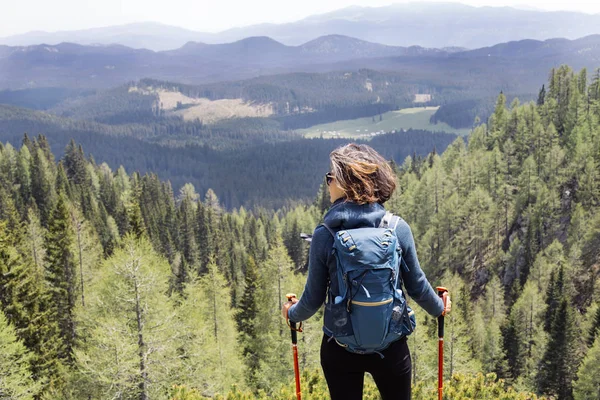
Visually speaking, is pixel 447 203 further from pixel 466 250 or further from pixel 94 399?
pixel 94 399

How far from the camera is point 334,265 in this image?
15.6 feet

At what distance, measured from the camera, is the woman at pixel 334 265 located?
4777 mm

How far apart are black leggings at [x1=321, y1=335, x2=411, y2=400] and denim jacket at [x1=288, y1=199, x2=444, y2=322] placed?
1.76 feet

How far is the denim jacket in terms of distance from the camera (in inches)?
187

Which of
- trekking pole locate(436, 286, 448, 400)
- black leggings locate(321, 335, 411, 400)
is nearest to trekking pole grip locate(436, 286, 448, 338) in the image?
trekking pole locate(436, 286, 448, 400)

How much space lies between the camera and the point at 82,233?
4041cm

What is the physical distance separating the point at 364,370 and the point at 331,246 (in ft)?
4.78

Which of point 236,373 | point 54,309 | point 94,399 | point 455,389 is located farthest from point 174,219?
point 455,389

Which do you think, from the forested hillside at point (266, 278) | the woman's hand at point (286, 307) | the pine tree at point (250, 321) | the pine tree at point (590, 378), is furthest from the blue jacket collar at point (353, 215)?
the pine tree at point (590, 378)

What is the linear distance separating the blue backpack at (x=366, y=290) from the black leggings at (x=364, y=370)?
0.75ft

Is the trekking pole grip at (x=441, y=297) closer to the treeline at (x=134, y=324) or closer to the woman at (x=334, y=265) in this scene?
the woman at (x=334, y=265)

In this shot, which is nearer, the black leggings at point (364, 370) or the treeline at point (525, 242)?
the black leggings at point (364, 370)

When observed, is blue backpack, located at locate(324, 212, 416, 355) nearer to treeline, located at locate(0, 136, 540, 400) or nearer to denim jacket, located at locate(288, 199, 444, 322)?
denim jacket, located at locate(288, 199, 444, 322)

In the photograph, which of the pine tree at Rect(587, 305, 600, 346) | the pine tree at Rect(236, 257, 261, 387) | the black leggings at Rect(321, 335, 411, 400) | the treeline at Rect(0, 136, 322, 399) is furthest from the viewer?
the pine tree at Rect(587, 305, 600, 346)
